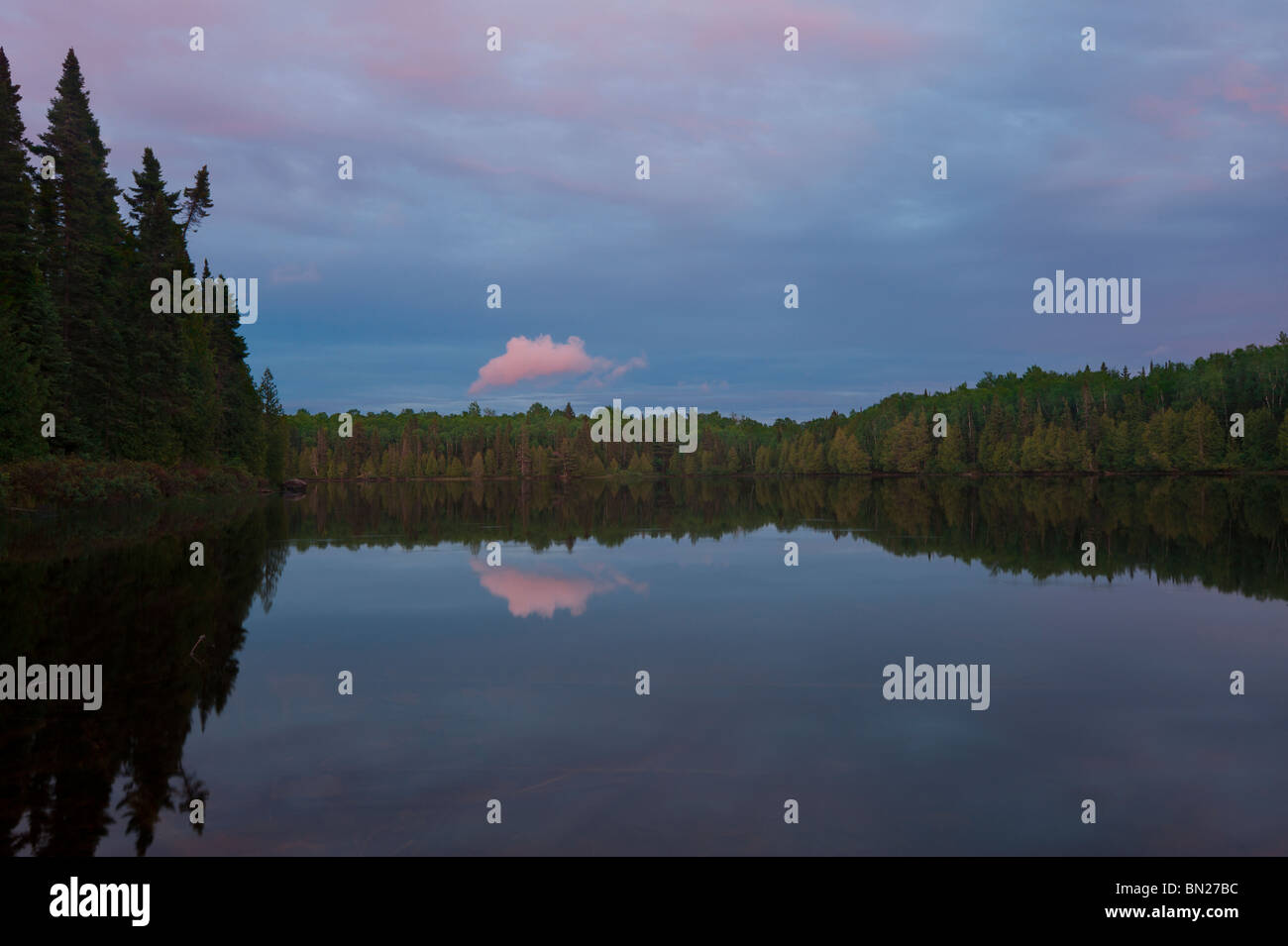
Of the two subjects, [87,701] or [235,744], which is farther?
[87,701]

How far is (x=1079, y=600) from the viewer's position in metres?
19.4

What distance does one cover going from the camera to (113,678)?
12.2 meters

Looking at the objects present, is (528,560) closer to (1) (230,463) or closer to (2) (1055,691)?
(2) (1055,691)

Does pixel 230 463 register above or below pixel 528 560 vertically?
above

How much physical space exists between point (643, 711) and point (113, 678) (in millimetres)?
8370

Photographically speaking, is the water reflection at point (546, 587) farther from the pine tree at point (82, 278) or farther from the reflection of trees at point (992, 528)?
the pine tree at point (82, 278)

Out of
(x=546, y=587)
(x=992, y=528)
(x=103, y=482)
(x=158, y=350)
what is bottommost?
(x=546, y=587)

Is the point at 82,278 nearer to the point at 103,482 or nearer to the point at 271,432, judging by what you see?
the point at 103,482

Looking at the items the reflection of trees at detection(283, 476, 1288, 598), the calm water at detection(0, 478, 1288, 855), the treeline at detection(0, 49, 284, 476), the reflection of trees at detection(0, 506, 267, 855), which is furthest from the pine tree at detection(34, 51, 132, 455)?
the calm water at detection(0, 478, 1288, 855)

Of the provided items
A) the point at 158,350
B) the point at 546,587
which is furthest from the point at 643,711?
the point at 158,350

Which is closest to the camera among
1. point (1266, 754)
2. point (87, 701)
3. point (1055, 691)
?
point (1266, 754)

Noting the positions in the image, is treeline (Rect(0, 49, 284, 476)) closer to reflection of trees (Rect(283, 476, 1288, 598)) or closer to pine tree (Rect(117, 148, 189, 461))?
pine tree (Rect(117, 148, 189, 461))
